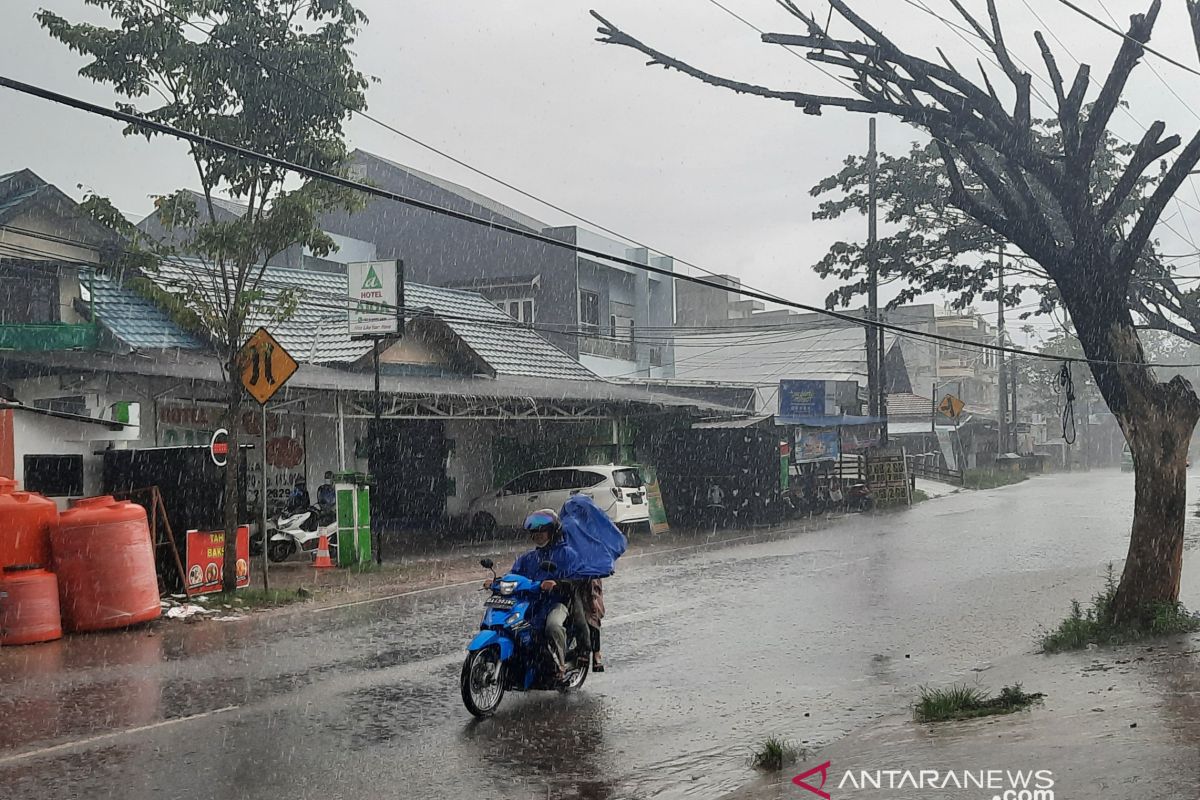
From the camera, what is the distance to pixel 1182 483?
36.8ft

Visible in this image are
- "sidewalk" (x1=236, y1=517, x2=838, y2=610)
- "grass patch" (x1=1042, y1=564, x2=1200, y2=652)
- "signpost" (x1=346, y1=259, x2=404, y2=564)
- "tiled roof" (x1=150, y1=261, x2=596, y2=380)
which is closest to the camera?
"grass patch" (x1=1042, y1=564, x2=1200, y2=652)

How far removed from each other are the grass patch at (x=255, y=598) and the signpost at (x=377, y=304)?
3372 mm

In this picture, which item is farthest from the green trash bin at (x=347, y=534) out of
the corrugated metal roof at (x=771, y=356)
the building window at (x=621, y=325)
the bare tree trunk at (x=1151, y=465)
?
the corrugated metal roof at (x=771, y=356)

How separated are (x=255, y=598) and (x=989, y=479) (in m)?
39.1

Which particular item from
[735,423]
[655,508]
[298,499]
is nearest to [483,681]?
[298,499]

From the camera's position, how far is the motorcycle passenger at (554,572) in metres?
8.63

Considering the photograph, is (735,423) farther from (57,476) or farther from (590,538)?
(590,538)

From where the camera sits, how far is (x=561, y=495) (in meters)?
24.4

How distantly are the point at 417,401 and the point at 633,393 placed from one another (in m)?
8.18

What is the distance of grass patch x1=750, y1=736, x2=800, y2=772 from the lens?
6.84 m

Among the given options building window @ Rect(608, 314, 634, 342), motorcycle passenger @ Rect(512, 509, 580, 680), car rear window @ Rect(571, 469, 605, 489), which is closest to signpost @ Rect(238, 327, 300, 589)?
motorcycle passenger @ Rect(512, 509, 580, 680)

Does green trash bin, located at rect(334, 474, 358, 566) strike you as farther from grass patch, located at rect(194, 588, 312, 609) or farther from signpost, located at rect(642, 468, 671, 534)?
signpost, located at rect(642, 468, 671, 534)

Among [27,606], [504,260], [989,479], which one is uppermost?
[504,260]

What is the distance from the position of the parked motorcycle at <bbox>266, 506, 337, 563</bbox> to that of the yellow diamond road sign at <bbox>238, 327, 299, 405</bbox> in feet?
16.7
